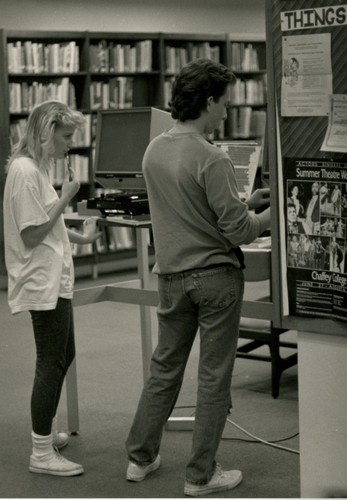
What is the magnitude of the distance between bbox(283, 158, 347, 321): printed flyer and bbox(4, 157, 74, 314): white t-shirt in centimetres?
103

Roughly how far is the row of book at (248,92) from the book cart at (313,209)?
6.57 m

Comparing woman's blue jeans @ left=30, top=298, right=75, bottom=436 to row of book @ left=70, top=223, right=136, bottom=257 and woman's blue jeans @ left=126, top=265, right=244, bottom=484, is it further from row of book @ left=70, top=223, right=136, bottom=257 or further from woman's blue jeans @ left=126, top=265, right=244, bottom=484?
row of book @ left=70, top=223, right=136, bottom=257

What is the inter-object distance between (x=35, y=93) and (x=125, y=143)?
4012 millimetres

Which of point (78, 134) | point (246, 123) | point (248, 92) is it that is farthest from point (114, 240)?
point (248, 92)

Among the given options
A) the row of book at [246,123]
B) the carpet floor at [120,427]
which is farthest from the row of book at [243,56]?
the carpet floor at [120,427]

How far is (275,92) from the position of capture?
2578 millimetres

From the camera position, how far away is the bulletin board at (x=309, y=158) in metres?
2.45

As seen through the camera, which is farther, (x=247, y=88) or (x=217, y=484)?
(x=247, y=88)

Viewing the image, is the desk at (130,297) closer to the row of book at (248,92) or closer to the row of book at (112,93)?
the row of book at (112,93)

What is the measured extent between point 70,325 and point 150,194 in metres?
0.68

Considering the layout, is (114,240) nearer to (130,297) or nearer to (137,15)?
(137,15)

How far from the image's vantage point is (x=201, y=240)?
301 cm

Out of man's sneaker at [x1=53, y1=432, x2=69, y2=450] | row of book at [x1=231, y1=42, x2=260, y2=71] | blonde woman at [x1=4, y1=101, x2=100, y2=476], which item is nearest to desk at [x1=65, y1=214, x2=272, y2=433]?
man's sneaker at [x1=53, y1=432, x2=69, y2=450]

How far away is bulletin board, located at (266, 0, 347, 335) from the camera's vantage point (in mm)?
2451
